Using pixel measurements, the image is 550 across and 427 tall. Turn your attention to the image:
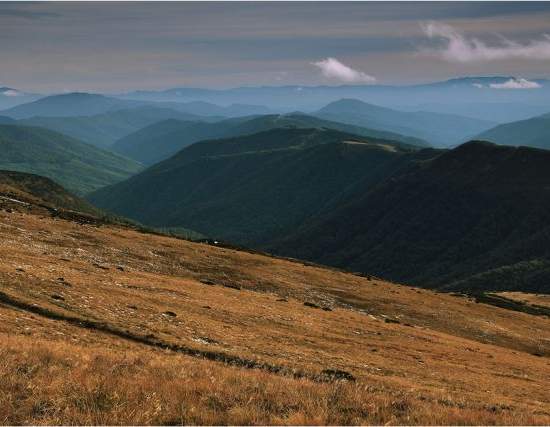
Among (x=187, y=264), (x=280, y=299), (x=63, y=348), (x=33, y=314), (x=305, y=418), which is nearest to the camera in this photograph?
(x=305, y=418)

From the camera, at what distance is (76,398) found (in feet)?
40.5

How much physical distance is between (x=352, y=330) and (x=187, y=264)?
26.5m

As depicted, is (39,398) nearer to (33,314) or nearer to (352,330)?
(33,314)

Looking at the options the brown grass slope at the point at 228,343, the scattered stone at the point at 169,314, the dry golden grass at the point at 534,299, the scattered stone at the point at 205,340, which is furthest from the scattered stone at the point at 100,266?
the dry golden grass at the point at 534,299

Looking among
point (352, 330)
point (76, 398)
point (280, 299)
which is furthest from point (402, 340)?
point (76, 398)

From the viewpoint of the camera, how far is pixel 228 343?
30812mm

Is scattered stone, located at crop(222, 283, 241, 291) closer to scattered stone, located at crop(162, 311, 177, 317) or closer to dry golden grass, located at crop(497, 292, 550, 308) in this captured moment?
scattered stone, located at crop(162, 311, 177, 317)

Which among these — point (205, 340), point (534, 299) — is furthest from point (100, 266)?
point (534, 299)

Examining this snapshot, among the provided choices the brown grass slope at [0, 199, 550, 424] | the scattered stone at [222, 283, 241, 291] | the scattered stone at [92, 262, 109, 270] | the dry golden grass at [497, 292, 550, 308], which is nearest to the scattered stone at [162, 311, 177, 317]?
the brown grass slope at [0, 199, 550, 424]

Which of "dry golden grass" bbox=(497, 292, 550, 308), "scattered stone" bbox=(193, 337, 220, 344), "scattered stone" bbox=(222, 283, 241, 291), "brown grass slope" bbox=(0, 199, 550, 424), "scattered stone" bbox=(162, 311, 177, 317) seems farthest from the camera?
"dry golden grass" bbox=(497, 292, 550, 308)

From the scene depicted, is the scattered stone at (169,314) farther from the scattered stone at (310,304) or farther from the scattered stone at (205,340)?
the scattered stone at (310,304)

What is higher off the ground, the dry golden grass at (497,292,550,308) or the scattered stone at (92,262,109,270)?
the scattered stone at (92,262,109,270)

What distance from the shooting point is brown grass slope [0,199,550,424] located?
Result: 1280cm

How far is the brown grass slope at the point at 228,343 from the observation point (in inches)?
504
